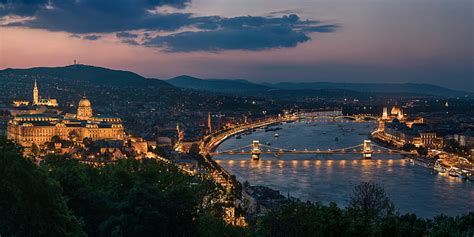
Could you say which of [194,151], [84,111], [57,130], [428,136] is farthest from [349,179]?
[84,111]

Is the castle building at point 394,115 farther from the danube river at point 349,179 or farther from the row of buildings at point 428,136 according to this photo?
the danube river at point 349,179

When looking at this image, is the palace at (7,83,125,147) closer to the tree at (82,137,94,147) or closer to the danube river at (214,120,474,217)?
the tree at (82,137,94,147)

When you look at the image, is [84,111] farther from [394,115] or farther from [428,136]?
[394,115]

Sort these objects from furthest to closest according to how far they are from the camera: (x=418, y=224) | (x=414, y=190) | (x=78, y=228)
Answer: (x=414, y=190) → (x=418, y=224) → (x=78, y=228)

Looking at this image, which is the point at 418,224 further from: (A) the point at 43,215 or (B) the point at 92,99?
(B) the point at 92,99

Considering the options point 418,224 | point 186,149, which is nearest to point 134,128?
point 186,149

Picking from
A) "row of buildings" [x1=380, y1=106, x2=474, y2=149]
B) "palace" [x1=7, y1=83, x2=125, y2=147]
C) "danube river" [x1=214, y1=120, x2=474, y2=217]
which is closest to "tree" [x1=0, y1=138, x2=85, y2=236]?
"danube river" [x1=214, y1=120, x2=474, y2=217]
